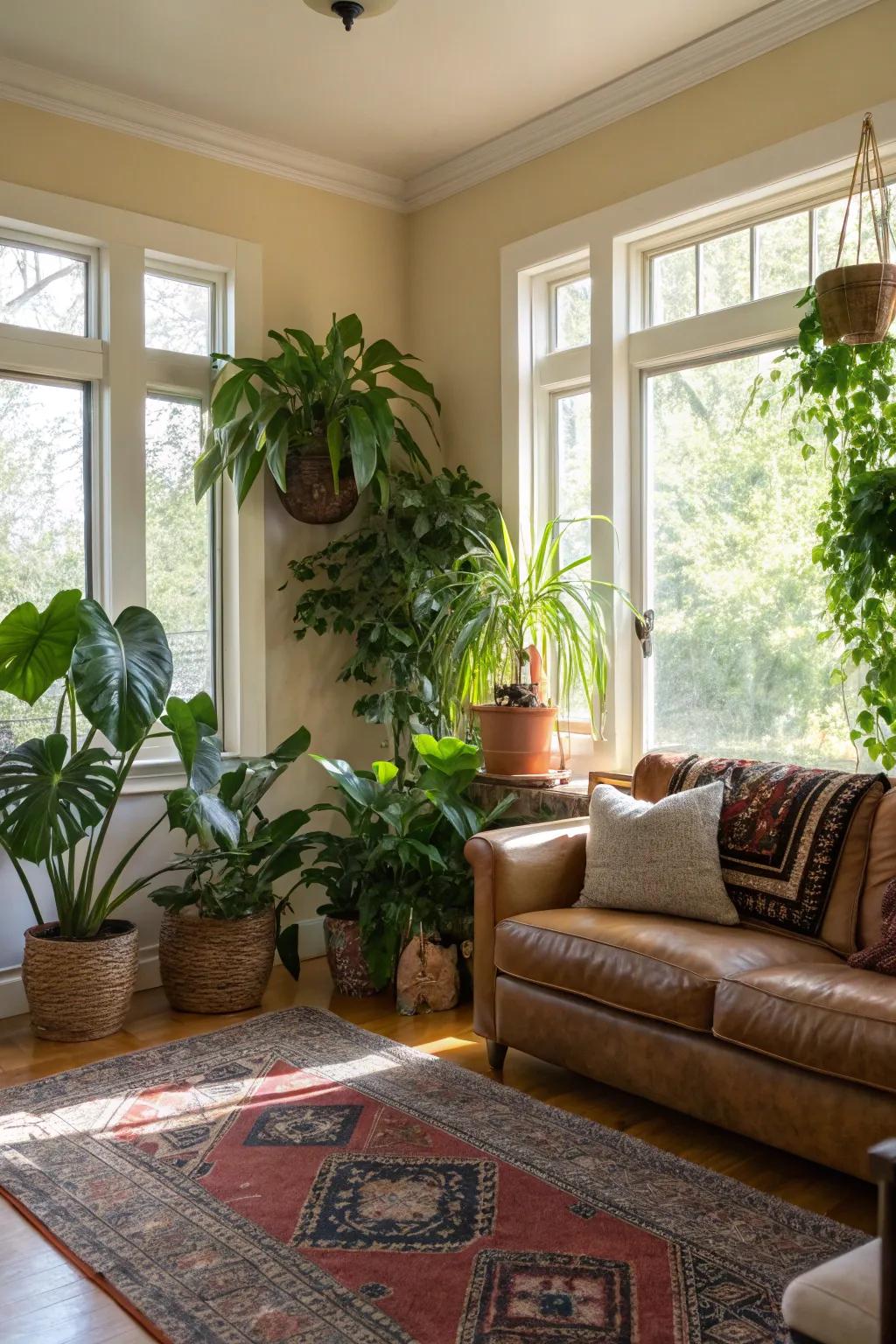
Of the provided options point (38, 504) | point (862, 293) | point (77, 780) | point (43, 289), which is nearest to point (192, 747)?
point (77, 780)

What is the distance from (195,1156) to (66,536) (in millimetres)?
2134

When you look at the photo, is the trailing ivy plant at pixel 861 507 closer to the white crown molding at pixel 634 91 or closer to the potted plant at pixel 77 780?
the white crown molding at pixel 634 91

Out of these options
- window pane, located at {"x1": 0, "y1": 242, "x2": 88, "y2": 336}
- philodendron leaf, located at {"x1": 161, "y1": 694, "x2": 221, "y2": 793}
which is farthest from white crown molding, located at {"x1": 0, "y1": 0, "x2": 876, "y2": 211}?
philodendron leaf, located at {"x1": 161, "y1": 694, "x2": 221, "y2": 793}

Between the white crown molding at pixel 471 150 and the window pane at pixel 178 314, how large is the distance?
0.46 meters

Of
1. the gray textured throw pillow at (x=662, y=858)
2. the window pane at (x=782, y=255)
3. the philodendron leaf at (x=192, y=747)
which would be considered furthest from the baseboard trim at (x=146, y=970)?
the window pane at (x=782, y=255)

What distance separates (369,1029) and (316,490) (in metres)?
1.86

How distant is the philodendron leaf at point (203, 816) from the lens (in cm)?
349

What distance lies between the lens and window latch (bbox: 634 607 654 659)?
→ 3883 mm

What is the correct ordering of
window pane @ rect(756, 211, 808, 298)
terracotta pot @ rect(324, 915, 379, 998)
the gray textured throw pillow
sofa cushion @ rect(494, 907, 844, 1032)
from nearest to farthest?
1. sofa cushion @ rect(494, 907, 844, 1032)
2. the gray textured throw pillow
3. window pane @ rect(756, 211, 808, 298)
4. terracotta pot @ rect(324, 915, 379, 998)

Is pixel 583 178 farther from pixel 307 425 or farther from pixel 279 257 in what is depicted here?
pixel 307 425

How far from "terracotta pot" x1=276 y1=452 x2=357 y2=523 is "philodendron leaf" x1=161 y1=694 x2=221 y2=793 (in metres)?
0.87

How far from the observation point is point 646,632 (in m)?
3.88

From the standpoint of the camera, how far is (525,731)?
3857 millimetres

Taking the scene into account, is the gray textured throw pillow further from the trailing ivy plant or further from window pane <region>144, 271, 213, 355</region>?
window pane <region>144, 271, 213, 355</region>
